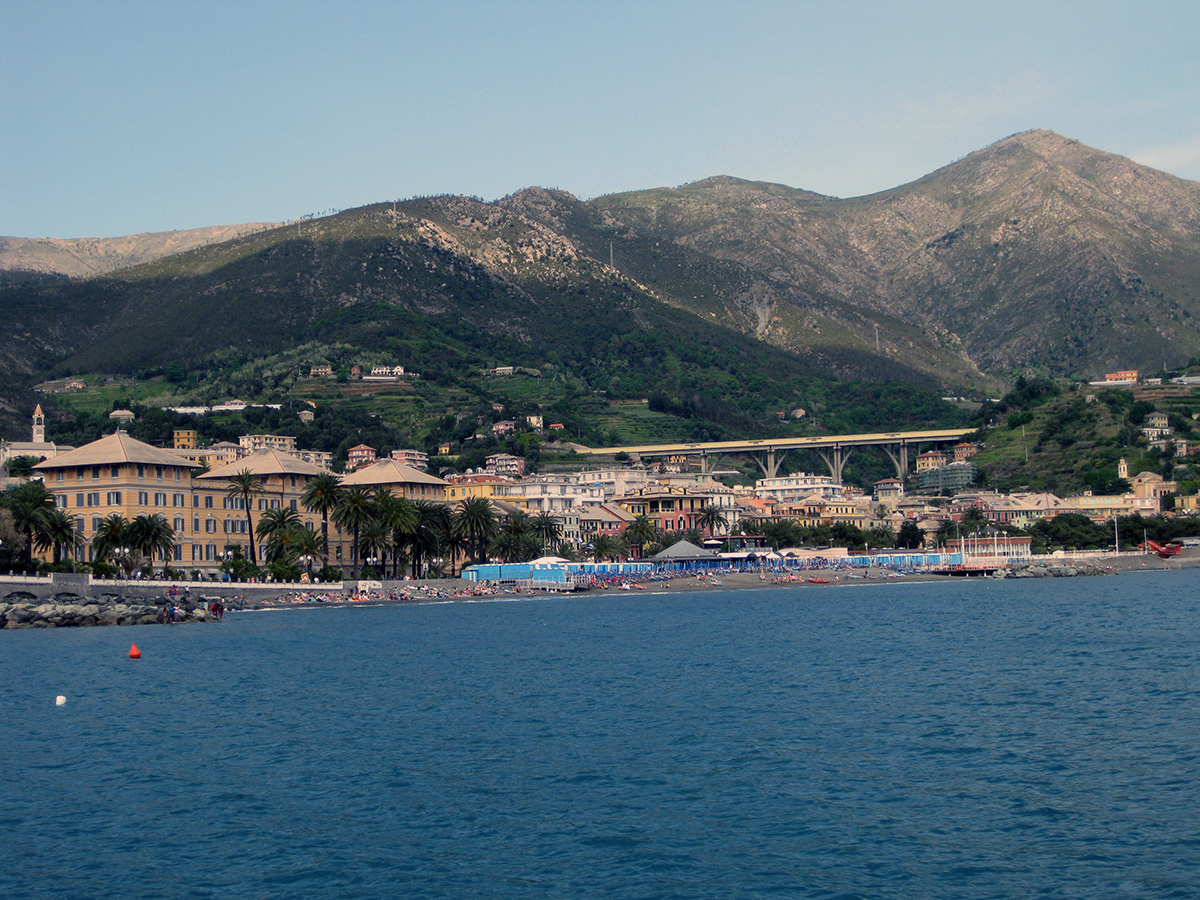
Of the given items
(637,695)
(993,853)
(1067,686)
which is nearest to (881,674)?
(1067,686)

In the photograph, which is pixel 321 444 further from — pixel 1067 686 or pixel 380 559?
pixel 1067 686

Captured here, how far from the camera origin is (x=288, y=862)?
21469 mm

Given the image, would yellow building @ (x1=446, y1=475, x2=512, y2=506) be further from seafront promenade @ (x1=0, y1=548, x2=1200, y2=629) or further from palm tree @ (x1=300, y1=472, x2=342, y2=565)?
palm tree @ (x1=300, y1=472, x2=342, y2=565)

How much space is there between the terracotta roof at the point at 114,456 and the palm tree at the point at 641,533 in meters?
56.3

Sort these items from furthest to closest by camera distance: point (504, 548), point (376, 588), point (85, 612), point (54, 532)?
1. point (504, 548)
2. point (376, 588)
3. point (54, 532)
4. point (85, 612)

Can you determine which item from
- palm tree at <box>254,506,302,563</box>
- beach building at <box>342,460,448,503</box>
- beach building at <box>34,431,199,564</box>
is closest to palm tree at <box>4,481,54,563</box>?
beach building at <box>34,431,199,564</box>

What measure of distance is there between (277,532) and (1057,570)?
76.5 m

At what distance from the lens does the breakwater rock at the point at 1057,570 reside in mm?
125812

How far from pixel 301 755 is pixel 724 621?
44760 mm

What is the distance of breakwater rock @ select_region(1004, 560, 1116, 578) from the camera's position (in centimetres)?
→ 12581

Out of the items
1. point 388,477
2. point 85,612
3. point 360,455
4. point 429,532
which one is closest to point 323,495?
point 429,532

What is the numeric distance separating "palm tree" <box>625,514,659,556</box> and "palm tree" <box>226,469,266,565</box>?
47.3 metres

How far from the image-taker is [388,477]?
114m

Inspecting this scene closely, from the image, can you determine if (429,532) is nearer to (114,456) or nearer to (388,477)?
(388,477)
